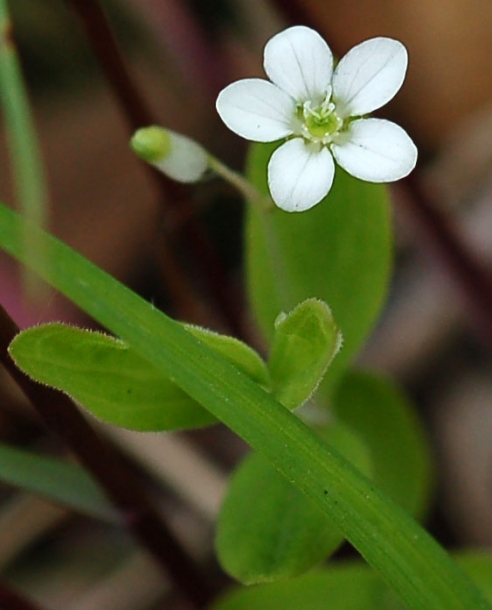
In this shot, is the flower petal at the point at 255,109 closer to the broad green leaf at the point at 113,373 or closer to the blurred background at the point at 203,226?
the broad green leaf at the point at 113,373

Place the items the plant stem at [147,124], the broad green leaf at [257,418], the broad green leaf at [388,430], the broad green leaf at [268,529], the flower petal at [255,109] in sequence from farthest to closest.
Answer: the broad green leaf at [388,430], the plant stem at [147,124], the broad green leaf at [268,529], the flower petal at [255,109], the broad green leaf at [257,418]

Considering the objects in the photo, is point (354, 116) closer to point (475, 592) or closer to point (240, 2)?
point (475, 592)

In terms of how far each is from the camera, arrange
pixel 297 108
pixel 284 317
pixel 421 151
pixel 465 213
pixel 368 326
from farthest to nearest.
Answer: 1. pixel 421 151
2. pixel 465 213
3. pixel 368 326
4. pixel 297 108
5. pixel 284 317

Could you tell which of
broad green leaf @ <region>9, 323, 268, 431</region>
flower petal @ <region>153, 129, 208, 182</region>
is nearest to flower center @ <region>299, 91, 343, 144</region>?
flower petal @ <region>153, 129, 208, 182</region>

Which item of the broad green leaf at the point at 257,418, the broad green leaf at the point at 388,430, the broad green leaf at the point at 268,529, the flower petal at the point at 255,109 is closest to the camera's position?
the broad green leaf at the point at 257,418

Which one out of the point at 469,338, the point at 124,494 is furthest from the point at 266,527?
the point at 469,338

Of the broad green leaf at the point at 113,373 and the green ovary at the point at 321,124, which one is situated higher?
the green ovary at the point at 321,124

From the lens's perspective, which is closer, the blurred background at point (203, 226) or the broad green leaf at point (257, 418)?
the broad green leaf at point (257, 418)

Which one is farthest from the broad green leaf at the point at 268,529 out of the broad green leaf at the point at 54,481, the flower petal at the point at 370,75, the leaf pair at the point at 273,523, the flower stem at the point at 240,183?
the flower petal at the point at 370,75
